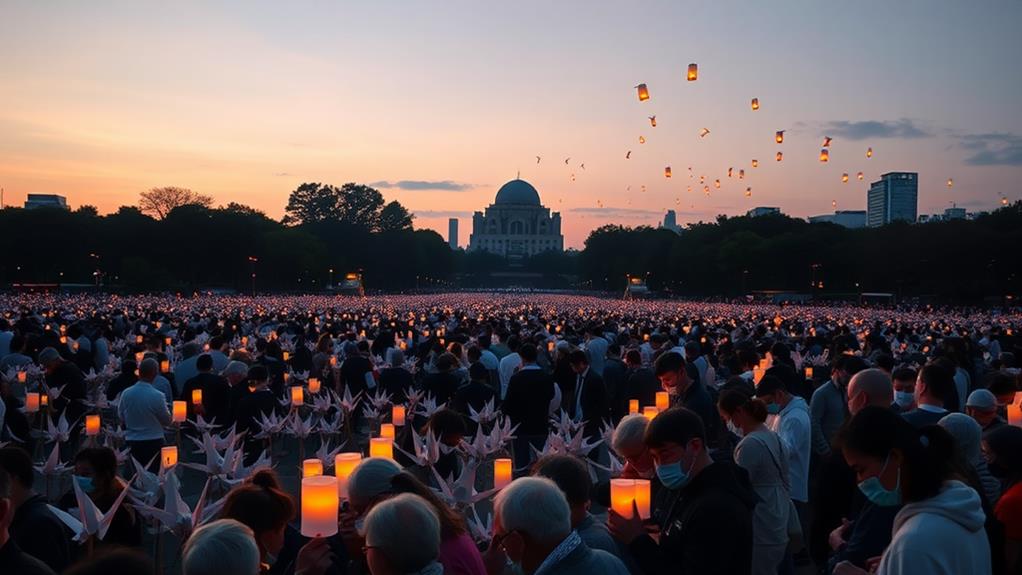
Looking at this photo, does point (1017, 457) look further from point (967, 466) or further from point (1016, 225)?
point (1016, 225)

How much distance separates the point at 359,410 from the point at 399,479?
35.8ft

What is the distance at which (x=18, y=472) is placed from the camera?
478cm

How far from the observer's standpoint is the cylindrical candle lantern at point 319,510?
429 centimetres

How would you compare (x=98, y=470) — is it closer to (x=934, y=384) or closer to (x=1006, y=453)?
(x=1006, y=453)

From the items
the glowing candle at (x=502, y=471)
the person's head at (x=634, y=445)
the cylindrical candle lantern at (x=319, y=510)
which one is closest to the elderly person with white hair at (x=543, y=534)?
the cylindrical candle lantern at (x=319, y=510)

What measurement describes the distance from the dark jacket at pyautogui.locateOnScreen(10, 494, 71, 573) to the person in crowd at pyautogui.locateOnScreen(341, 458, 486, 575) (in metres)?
1.34

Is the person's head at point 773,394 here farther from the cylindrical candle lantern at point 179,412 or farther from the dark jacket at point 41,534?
the cylindrical candle lantern at point 179,412

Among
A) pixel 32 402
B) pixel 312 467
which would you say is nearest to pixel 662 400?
pixel 312 467

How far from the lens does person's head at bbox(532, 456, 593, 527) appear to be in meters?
4.35

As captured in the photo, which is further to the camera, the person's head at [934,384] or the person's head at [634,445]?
the person's head at [934,384]

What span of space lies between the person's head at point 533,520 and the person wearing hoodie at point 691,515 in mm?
764

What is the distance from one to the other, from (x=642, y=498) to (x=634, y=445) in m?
0.52

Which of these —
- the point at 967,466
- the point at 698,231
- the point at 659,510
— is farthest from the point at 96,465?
the point at 698,231

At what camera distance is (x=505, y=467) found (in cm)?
601
